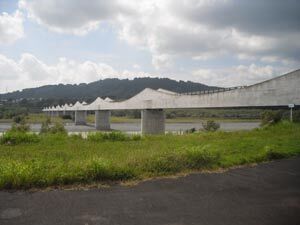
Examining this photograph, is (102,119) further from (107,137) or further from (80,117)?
(107,137)

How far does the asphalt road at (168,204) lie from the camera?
18.9ft

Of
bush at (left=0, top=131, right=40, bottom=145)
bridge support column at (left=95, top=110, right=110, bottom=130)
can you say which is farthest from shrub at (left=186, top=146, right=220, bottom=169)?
bridge support column at (left=95, top=110, right=110, bottom=130)

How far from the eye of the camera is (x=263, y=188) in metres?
8.05

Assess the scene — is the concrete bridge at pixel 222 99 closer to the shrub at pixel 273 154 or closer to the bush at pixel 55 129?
the bush at pixel 55 129

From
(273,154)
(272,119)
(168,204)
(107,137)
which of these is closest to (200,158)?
(273,154)

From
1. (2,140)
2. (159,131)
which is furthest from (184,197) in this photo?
(159,131)

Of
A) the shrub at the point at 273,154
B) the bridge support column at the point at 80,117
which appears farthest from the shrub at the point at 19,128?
the bridge support column at the point at 80,117

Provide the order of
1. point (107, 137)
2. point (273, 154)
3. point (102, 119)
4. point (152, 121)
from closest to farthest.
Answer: point (273, 154), point (107, 137), point (152, 121), point (102, 119)

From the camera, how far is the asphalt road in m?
5.77

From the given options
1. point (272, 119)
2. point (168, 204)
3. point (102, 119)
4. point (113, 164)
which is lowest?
point (168, 204)

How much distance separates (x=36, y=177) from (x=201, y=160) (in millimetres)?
4798

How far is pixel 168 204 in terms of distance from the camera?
262 inches

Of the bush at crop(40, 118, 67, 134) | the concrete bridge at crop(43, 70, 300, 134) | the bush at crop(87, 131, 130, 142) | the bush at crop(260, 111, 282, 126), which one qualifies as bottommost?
the bush at crop(40, 118, 67, 134)

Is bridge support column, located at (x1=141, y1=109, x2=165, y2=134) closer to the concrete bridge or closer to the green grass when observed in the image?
the concrete bridge
